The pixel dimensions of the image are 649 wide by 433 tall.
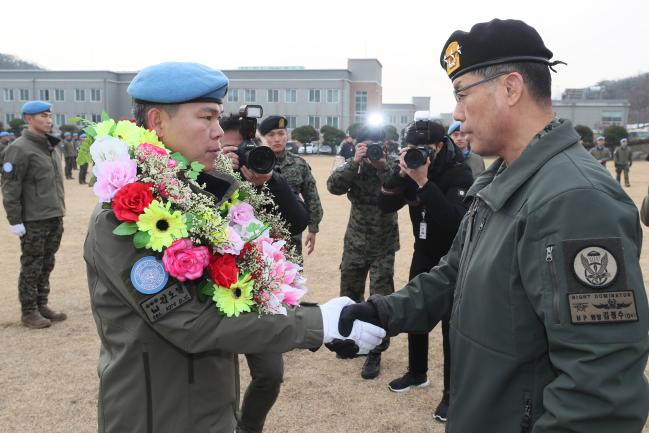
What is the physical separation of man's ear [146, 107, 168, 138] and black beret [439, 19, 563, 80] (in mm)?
1250

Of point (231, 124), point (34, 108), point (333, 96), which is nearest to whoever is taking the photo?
point (231, 124)

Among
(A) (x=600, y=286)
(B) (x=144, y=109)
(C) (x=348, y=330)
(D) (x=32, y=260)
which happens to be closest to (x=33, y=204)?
(D) (x=32, y=260)

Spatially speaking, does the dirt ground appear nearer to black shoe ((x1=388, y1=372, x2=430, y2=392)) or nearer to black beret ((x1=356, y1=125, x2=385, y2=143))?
black shoe ((x1=388, y1=372, x2=430, y2=392))

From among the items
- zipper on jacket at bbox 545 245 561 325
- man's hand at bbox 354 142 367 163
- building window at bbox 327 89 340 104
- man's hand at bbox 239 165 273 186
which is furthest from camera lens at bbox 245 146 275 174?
building window at bbox 327 89 340 104

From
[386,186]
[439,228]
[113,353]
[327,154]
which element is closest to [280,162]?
[386,186]

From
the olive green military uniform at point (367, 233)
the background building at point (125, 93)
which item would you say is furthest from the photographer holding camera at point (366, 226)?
the background building at point (125, 93)

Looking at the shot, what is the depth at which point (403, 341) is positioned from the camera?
5.53 meters

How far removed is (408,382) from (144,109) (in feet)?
10.7

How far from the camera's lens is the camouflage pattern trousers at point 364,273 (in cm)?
505

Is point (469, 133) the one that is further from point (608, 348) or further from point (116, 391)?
point (116, 391)

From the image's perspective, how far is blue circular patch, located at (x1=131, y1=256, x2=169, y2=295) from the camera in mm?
1819

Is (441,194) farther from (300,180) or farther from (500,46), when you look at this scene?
(300,180)

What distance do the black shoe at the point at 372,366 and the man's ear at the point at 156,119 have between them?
3188 mm

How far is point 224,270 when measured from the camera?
199cm
